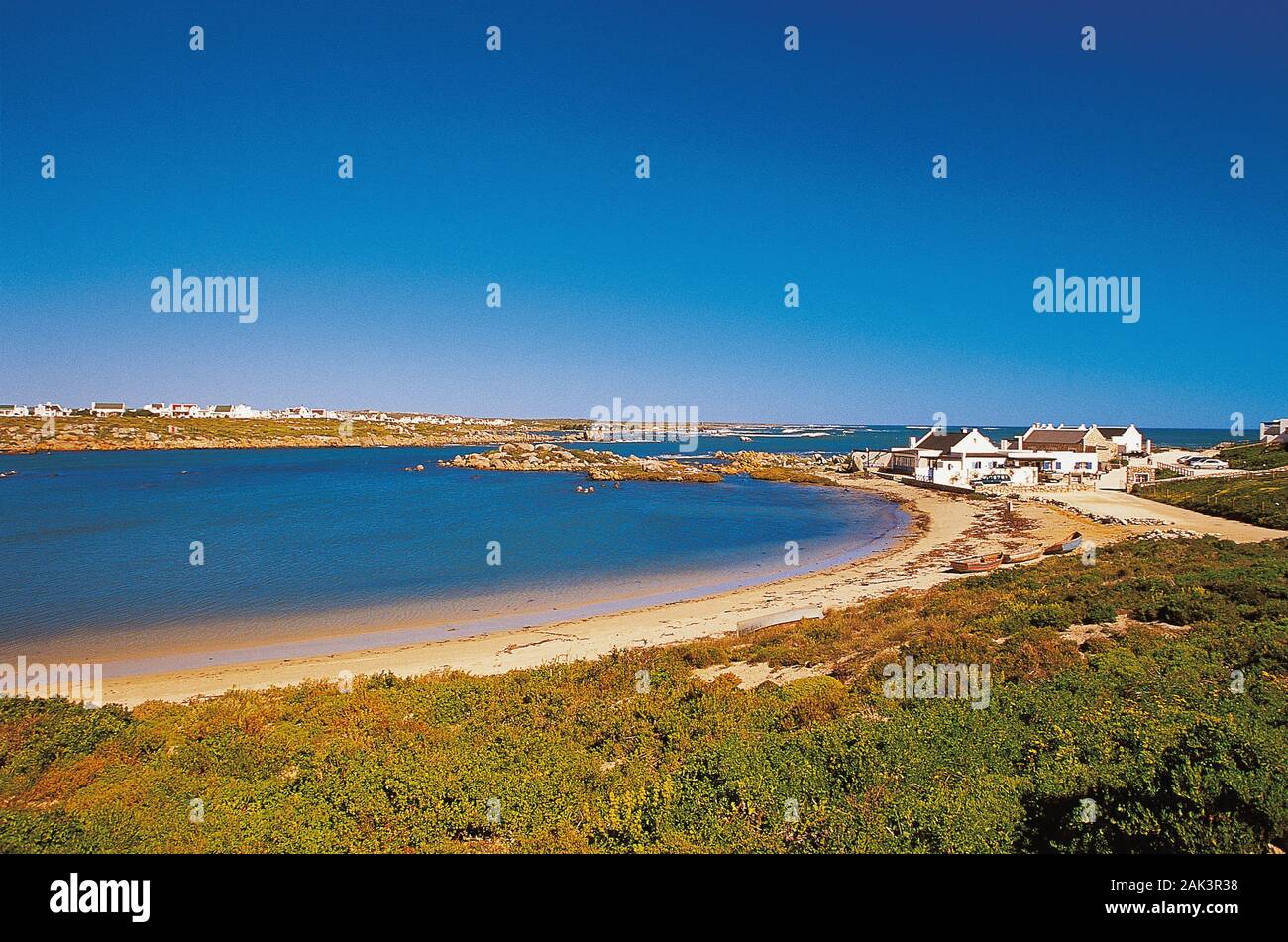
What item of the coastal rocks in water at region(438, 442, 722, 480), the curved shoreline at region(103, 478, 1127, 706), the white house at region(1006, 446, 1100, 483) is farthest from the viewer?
the coastal rocks in water at region(438, 442, 722, 480)

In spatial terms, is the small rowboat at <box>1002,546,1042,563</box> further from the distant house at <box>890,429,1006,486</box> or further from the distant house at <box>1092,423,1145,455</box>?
the distant house at <box>1092,423,1145,455</box>

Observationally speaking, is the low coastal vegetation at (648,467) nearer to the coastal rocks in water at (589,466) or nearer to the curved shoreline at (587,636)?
the coastal rocks in water at (589,466)

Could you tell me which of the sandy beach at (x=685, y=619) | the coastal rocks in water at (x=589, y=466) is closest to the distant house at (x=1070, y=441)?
the sandy beach at (x=685, y=619)

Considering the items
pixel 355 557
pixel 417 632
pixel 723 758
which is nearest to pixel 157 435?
pixel 355 557

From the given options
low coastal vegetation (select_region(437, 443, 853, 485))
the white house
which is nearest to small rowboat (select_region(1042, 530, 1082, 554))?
the white house

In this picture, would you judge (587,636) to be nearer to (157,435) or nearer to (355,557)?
(355,557)
